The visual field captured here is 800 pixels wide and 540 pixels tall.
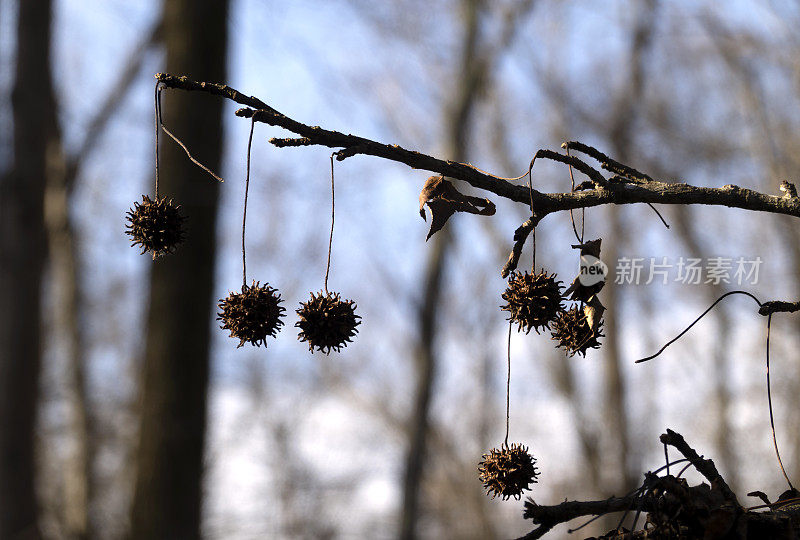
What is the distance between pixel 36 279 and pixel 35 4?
2473mm

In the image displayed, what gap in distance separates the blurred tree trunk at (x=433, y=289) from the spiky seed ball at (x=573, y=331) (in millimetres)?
6643

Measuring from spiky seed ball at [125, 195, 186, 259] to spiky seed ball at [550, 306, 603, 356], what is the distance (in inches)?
26.4

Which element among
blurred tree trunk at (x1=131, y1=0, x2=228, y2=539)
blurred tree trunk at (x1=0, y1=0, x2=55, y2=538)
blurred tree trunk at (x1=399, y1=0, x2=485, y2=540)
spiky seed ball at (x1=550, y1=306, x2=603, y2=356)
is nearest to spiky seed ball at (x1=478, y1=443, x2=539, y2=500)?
spiky seed ball at (x1=550, y1=306, x2=603, y2=356)

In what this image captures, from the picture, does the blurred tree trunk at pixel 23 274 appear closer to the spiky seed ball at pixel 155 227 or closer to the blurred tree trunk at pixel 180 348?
the blurred tree trunk at pixel 180 348

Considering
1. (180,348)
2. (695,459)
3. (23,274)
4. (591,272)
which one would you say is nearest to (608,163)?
(591,272)

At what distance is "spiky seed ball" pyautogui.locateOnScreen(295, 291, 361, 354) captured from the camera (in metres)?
1.18

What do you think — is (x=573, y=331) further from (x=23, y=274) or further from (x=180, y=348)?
(x=23, y=274)

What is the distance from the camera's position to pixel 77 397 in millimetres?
8367

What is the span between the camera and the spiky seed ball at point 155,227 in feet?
4.17

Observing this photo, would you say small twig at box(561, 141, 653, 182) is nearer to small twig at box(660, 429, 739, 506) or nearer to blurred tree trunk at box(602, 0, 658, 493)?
small twig at box(660, 429, 739, 506)

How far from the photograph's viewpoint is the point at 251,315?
3.92ft

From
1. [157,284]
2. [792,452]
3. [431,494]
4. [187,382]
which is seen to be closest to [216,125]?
[157,284]

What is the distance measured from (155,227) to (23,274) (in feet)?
19.2

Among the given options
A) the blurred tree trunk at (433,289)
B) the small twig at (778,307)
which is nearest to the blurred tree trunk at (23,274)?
the blurred tree trunk at (433,289)
